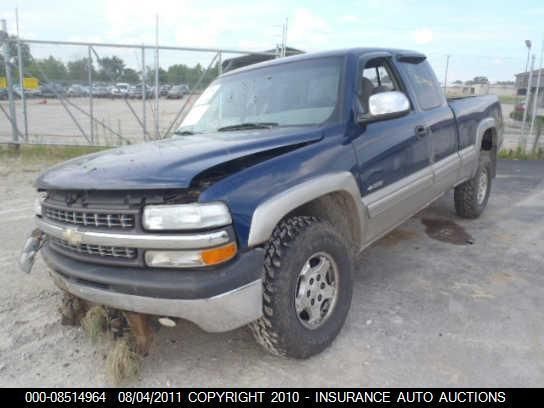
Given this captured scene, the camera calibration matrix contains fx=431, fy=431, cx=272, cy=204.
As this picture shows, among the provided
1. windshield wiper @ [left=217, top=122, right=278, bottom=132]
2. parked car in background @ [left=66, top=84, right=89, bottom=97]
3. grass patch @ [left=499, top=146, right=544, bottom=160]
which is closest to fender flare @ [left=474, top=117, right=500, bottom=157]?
windshield wiper @ [left=217, top=122, right=278, bottom=132]

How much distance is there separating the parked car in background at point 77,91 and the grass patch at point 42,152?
3.87ft

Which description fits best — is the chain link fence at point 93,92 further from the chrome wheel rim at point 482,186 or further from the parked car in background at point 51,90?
the chrome wheel rim at point 482,186

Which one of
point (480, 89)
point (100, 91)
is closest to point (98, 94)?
point (100, 91)

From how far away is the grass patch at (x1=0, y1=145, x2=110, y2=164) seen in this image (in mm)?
9133

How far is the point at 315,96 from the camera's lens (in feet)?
9.82

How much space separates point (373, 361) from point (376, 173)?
1.22 meters

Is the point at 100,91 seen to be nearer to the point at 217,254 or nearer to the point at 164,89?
the point at 164,89

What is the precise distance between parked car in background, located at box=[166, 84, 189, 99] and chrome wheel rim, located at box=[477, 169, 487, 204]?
273 inches

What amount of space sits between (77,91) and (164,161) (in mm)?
8644

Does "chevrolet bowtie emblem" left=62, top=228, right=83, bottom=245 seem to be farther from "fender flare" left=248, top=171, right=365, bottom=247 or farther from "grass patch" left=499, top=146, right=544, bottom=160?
"grass patch" left=499, top=146, right=544, bottom=160

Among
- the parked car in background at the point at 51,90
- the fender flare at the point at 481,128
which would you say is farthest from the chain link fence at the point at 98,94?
the fender flare at the point at 481,128

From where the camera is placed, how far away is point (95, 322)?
8.37 ft
